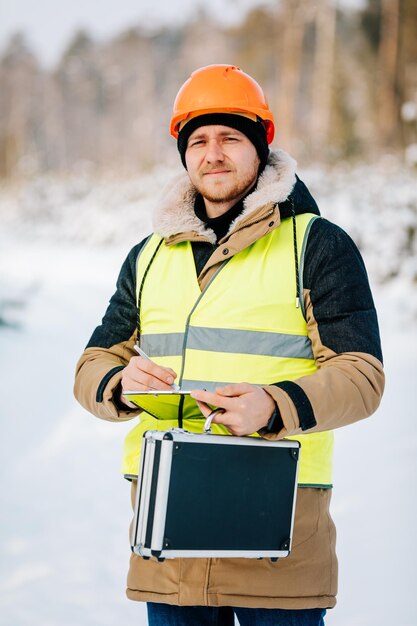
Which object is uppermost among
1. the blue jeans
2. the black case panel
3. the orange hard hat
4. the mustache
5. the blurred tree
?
the blurred tree

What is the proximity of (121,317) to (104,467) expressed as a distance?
3.75m

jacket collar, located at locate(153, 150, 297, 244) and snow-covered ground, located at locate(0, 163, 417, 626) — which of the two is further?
snow-covered ground, located at locate(0, 163, 417, 626)

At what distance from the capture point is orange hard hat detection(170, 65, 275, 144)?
7.18ft

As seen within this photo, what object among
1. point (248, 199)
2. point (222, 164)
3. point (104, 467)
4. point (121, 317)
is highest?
point (222, 164)

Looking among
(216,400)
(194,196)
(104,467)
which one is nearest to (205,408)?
(216,400)

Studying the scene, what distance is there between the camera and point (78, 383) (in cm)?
213

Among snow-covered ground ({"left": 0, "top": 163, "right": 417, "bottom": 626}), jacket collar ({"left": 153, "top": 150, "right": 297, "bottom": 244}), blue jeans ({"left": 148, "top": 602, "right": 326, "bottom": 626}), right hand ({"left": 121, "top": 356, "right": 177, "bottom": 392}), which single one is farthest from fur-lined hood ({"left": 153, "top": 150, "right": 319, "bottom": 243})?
snow-covered ground ({"left": 0, "top": 163, "right": 417, "bottom": 626})

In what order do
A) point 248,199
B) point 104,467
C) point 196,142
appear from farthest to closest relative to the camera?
point 104,467 < point 196,142 < point 248,199

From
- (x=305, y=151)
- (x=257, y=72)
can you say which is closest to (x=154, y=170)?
(x=305, y=151)

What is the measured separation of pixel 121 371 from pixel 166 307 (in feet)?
0.66

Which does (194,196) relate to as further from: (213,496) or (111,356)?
(213,496)

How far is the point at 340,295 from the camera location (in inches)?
75.1

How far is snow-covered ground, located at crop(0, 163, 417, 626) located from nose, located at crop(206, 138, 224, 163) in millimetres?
2417

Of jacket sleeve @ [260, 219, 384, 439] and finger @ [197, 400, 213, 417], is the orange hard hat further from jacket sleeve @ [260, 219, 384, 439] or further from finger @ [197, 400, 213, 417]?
finger @ [197, 400, 213, 417]
